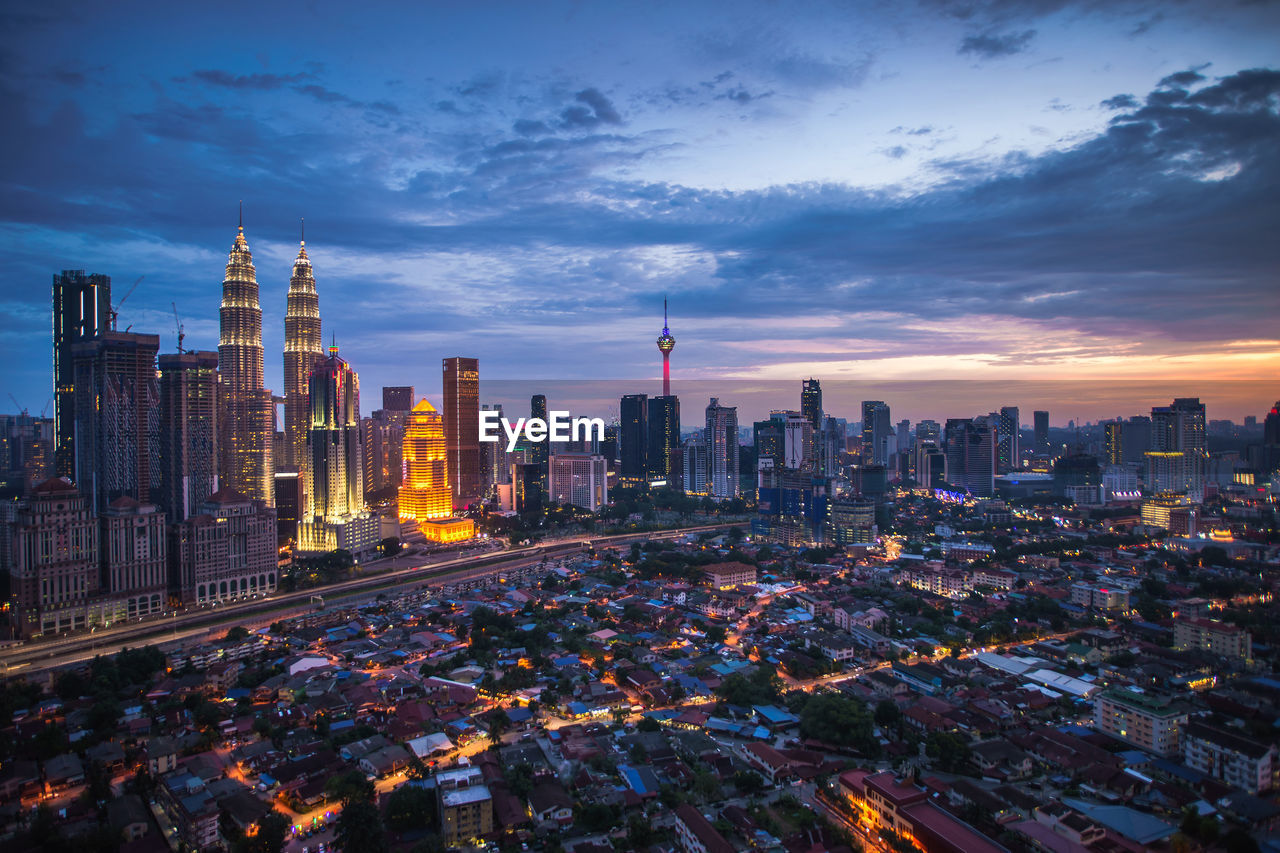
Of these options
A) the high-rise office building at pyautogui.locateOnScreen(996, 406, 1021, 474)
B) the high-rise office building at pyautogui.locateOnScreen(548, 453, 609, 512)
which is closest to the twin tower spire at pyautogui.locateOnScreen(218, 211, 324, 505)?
the high-rise office building at pyautogui.locateOnScreen(548, 453, 609, 512)

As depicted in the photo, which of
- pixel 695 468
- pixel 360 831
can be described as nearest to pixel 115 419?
pixel 360 831

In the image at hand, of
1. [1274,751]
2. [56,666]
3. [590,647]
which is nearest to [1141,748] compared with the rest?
[1274,751]

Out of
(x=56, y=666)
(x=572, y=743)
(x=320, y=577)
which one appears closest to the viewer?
(x=572, y=743)

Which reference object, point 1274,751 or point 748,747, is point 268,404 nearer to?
point 748,747

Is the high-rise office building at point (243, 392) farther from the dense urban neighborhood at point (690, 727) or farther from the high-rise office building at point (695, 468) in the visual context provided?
the high-rise office building at point (695, 468)

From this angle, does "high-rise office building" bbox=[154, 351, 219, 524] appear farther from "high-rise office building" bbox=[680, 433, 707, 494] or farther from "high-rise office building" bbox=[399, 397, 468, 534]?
"high-rise office building" bbox=[680, 433, 707, 494]

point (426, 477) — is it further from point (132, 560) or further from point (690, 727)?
point (690, 727)

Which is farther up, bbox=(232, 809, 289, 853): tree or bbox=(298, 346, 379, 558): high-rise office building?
bbox=(298, 346, 379, 558): high-rise office building

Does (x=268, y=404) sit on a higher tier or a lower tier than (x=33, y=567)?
higher
